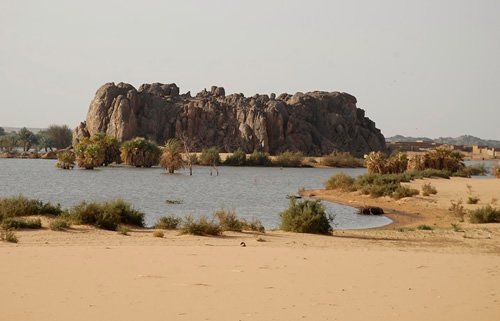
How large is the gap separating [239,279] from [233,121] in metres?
125

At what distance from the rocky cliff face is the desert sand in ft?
350

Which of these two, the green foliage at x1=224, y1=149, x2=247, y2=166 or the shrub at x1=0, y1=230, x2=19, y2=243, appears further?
the green foliage at x1=224, y1=149, x2=247, y2=166

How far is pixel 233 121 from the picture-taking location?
13475 centimetres

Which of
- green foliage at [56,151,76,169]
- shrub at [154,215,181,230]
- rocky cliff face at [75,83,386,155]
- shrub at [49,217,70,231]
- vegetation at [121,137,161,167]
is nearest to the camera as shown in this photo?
shrub at [49,217,70,231]

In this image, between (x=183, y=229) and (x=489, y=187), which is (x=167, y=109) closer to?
(x=489, y=187)

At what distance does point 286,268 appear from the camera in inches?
447

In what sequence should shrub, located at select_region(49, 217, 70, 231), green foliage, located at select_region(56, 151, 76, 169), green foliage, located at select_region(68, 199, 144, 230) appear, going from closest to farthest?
shrub, located at select_region(49, 217, 70, 231)
green foliage, located at select_region(68, 199, 144, 230)
green foliage, located at select_region(56, 151, 76, 169)

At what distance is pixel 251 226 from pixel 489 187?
28078mm

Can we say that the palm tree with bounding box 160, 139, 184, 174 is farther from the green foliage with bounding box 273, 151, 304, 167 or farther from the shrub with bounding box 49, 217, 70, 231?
the shrub with bounding box 49, 217, 70, 231

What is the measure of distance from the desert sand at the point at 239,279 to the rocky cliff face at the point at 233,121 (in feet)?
350

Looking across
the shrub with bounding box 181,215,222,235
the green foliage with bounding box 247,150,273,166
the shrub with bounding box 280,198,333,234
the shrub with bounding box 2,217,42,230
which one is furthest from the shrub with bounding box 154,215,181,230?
the green foliage with bounding box 247,150,273,166

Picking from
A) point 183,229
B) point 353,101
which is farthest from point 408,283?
point 353,101

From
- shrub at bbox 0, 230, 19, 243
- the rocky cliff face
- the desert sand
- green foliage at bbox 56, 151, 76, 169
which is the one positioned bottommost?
the desert sand

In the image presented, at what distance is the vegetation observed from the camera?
3285 inches
